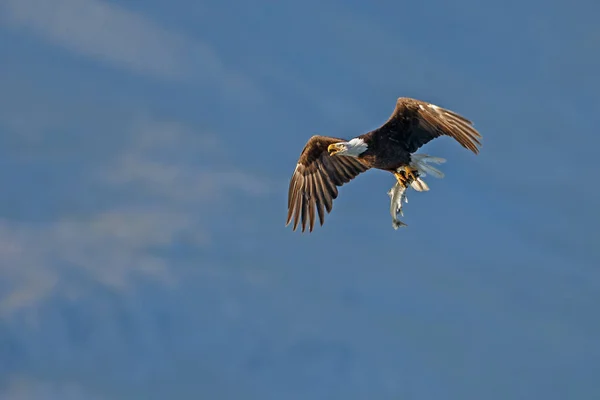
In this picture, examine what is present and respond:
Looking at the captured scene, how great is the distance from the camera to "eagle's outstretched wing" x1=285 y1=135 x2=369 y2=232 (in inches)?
991

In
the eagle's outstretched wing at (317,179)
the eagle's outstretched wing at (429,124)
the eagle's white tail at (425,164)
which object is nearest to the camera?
the eagle's outstretched wing at (429,124)

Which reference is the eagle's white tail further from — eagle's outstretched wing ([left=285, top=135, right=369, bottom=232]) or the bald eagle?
eagle's outstretched wing ([left=285, top=135, right=369, bottom=232])

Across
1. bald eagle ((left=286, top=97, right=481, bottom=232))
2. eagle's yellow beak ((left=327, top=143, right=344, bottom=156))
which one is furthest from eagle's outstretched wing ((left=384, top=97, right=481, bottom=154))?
eagle's yellow beak ((left=327, top=143, right=344, bottom=156))

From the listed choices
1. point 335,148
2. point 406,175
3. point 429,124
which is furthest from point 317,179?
point 429,124

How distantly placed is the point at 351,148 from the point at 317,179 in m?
1.94

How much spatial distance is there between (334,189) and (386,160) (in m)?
2.05

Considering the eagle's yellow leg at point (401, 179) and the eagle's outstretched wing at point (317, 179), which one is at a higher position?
the eagle's outstretched wing at point (317, 179)

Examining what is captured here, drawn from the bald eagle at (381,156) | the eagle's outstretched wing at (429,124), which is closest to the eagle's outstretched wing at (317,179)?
the bald eagle at (381,156)

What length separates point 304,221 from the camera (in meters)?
25.2

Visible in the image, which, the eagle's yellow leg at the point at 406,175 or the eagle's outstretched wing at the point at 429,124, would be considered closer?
the eagle's outstretched wing at the point at 429,124

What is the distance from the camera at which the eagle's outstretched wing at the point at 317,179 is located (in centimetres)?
2517

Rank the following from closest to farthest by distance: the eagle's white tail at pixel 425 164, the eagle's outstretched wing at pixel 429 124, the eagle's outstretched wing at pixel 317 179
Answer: the eagle's outstretched wing at pixel 429 124 < the eagle's white tail at pixel 425 164 < the eagle's outstretched wing at pixel 317 179

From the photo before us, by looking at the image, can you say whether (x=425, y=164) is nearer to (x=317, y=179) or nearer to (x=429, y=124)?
(x=429, y=124)

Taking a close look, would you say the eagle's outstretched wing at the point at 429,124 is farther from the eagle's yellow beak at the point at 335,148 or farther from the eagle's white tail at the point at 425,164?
the eagle's yellow beak at the point at 335,148
